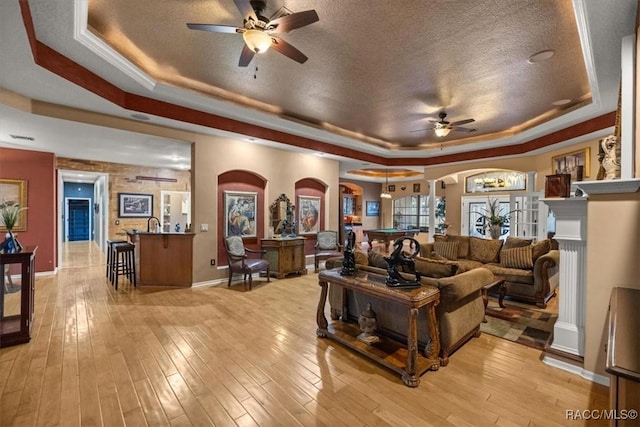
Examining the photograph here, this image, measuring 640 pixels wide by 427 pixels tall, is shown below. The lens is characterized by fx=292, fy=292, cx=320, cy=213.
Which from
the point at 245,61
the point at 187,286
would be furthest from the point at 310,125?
the point at 187,286

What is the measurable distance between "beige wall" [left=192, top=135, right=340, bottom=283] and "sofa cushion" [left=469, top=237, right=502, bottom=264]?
3.90 meters

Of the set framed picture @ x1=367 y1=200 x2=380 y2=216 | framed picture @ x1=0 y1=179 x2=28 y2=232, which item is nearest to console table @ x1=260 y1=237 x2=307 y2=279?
framed picture @ x1=0 y1=179 x2=28 y2=232

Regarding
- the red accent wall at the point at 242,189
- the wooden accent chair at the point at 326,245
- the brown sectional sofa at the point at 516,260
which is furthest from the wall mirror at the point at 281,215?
the brown sectional sofa at the point at 516,260

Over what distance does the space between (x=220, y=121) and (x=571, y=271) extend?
503 centimetres

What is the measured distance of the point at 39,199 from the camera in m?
5.85

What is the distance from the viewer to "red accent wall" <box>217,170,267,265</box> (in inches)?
225

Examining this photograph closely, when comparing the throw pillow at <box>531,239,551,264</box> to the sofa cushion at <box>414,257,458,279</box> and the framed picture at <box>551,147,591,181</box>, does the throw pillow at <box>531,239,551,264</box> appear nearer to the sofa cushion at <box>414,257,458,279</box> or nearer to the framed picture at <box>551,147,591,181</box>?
the framed picture at <box>551,147,591,181</box>

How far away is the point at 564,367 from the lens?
8.45 feet

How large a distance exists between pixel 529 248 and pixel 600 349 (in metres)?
2.71

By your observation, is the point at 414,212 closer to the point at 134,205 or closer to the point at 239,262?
the point at 239,262

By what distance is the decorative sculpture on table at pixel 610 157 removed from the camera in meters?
2.50

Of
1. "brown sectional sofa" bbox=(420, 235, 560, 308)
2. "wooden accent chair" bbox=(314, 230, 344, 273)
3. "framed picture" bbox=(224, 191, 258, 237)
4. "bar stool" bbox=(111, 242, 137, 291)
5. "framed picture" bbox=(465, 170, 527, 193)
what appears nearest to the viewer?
"brown sectional sofa" bbox=(420, 235, 560, 308)

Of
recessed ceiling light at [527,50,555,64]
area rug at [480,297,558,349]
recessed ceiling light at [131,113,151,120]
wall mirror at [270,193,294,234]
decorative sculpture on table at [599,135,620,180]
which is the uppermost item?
recessed ceiling light at [527,50,555,64]

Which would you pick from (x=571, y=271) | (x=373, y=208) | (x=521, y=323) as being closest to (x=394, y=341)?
(x=571, y=271)
